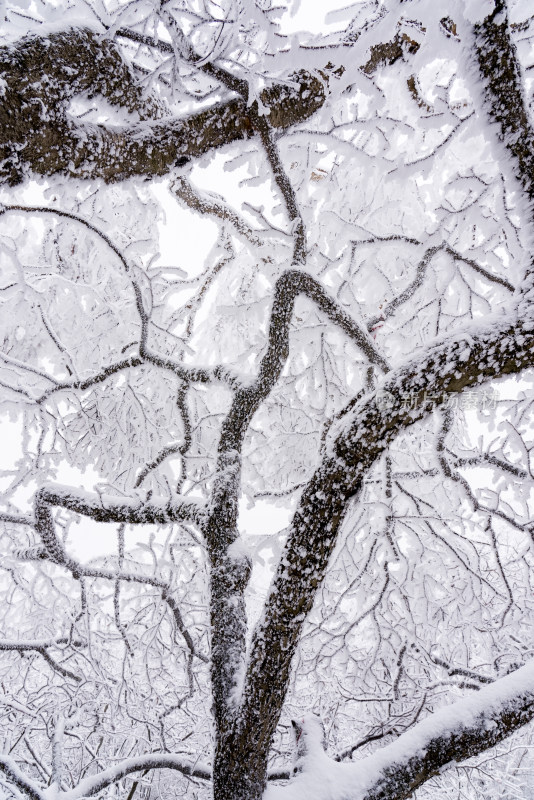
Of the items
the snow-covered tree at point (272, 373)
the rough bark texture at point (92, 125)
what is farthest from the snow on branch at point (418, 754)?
the rough bark texture at point (92, 125)

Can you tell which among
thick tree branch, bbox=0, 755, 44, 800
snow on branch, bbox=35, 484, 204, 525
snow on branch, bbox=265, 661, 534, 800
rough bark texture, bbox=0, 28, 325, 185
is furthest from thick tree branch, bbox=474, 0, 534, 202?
thick tree branch, bbox=0, 755, 44, 800

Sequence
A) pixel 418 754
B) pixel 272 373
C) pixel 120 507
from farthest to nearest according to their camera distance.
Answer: pixel 272 373, pixel 120 507, pixel 418 754

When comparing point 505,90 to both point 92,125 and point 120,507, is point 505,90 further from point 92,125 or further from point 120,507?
point 120,507

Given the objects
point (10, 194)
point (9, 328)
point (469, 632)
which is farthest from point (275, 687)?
point (9, 328)

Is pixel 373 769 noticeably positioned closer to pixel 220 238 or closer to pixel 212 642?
pixel 212 642

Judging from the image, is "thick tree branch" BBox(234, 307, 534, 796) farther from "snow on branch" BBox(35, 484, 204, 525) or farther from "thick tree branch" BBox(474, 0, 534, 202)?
"snow on branch" BBox(35, 484, 204, 525)

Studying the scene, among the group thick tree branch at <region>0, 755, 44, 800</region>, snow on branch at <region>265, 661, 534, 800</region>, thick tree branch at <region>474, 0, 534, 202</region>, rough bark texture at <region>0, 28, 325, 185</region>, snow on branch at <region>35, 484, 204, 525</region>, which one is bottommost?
snow on branch at <region>265, 661, 534, 800</region>

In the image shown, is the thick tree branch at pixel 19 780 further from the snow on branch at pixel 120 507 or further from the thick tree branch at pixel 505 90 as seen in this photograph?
the thick tree branch at pixel 505 90

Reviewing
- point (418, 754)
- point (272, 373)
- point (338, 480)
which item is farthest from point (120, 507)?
point (418, 754)
